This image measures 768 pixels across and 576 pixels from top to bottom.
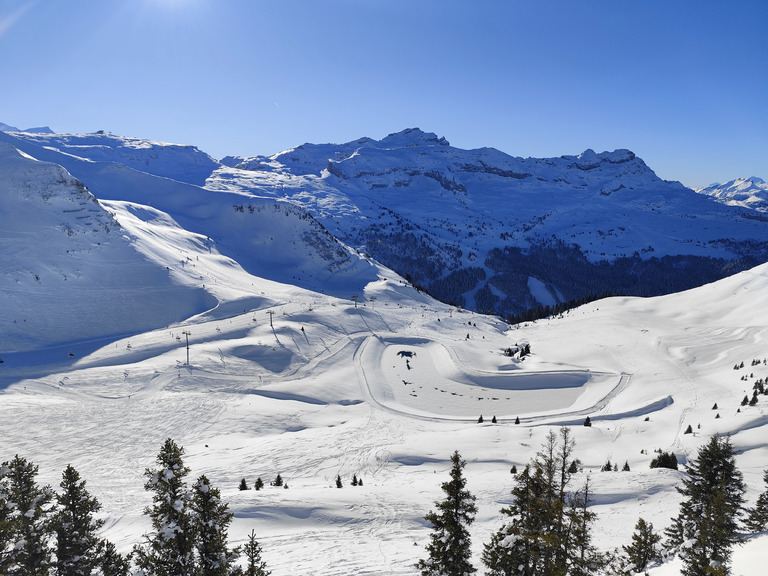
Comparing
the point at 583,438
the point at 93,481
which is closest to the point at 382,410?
the point at 583,438

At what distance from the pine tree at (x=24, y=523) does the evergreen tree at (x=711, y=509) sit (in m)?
24.7

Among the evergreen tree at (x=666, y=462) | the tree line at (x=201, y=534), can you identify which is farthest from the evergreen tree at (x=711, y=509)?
the evergreen tree at (x=666, y=462)

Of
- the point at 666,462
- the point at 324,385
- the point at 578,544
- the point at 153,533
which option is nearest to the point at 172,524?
the point at 153,533

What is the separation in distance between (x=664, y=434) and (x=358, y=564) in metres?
40.4

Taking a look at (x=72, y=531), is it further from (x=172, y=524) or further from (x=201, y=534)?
(x=201, y=534)

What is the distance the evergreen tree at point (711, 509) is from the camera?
17.6 metres

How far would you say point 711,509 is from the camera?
19.7 metres

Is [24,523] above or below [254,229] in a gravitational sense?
below

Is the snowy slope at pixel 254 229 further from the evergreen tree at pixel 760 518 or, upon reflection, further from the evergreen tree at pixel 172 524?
the evergreen tree at pixel 172 524

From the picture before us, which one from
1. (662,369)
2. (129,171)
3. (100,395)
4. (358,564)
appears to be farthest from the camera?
(129,171)

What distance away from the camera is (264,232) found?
505 feet

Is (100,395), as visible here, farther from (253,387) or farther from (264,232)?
(264,232)

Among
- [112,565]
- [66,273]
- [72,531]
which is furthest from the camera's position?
[66,273]

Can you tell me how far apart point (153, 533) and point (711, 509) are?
23864 mm
